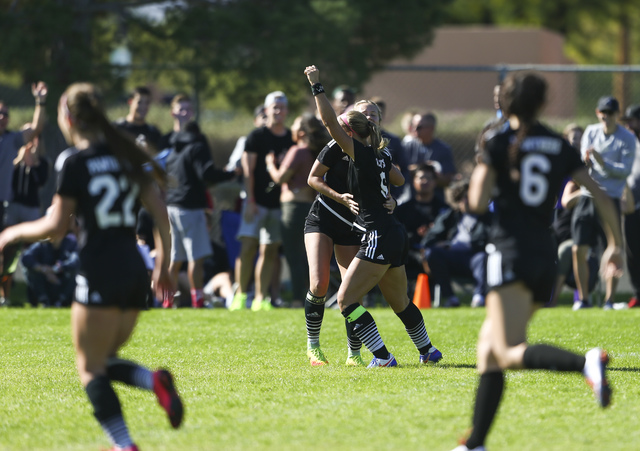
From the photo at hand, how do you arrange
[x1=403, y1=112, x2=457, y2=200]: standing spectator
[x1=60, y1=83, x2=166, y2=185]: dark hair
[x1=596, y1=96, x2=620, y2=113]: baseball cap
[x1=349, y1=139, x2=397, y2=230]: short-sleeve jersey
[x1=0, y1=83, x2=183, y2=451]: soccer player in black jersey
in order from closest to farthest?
1. [x1=0, y1=83, x2=183, y2=451]: soccer player in black jersey
2. [x1=60, y1=83, x2=166, y2=185]: dark hair
3. [x1=349, y1=139, x2=397, y2=230]: short-sleeve jersey
4. [x1=596, y1=96, x2=620, y2=113]: baseball cap
5. [x1=403, y1=112, x2=457, y2=200]: standing spectator

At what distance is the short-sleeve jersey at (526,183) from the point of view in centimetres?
453

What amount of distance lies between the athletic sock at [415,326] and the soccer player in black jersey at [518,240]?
252cm

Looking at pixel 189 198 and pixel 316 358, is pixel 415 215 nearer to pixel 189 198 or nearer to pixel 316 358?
pixel 189 198

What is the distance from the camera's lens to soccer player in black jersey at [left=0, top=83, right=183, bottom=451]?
448cm

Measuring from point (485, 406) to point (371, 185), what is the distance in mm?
2662

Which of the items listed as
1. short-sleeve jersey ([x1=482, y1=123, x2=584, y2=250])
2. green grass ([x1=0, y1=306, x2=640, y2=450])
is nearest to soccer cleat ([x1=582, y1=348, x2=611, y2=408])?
green grass ([x1=0, y1=306, x2=640, y2=450])

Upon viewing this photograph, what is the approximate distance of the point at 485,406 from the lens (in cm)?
445

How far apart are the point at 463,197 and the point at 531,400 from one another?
6.47m

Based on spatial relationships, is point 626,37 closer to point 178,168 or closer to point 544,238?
point 178,168

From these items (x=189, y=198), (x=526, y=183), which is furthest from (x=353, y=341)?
(x=189, y=198)

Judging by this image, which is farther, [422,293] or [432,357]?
[422,293]

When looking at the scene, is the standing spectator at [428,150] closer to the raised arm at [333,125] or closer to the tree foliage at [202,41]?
the tree foliage at [202,41]

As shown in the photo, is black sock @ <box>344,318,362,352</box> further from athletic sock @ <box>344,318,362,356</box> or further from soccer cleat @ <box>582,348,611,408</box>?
soccer cleat @ <box>582,348,611,408</box>

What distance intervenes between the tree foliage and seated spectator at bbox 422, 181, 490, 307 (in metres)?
3.64
